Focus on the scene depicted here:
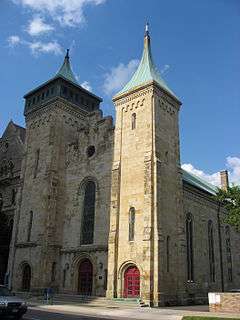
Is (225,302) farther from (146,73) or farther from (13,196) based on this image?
(13,196)

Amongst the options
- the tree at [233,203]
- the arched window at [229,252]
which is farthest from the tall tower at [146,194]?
the arched window at [229,252]

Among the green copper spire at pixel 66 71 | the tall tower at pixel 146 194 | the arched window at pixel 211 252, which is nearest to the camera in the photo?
the tall tower at pixel 146 194

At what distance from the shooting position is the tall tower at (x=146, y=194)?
29.5 metres

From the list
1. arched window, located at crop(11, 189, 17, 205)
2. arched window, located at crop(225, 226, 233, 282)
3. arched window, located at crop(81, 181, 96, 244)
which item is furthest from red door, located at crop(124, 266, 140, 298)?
arched window, located at crop(11, 189, 17, 205)

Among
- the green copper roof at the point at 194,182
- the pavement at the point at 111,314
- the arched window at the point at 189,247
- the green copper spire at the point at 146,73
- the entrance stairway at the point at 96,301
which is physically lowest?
the pavement at the point at 111,314

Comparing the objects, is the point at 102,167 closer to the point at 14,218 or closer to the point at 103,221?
the point at 103,221

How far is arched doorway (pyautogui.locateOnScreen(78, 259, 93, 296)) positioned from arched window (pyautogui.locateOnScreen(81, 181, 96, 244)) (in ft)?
7.10

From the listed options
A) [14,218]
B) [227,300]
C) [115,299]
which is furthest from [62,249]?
[227,300]

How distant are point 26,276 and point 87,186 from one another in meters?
11.5

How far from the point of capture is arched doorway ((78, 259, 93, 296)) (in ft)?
117

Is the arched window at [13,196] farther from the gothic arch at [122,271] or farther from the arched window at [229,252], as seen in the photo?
the arched window at [229,252]

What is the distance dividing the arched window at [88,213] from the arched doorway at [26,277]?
23.7 feet

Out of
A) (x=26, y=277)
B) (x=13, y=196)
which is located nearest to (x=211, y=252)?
(x=26, y=277)

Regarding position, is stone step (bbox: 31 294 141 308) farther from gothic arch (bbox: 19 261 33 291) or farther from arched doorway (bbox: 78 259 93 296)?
gothic arch (bbox: 19 261 33 291)
